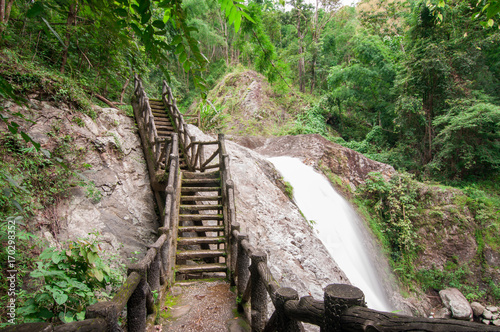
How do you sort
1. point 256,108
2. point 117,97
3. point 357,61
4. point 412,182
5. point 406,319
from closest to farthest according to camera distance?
point 406,319 < point 117,97 < point 412,182 < point 357,61 < point 256,108

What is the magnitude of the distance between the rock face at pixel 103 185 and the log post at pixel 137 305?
2.84m

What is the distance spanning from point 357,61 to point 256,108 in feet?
25.5

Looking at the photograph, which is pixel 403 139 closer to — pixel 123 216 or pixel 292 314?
pixel 123 216

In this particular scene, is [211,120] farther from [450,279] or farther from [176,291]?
[450,279]

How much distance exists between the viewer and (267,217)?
793 cm

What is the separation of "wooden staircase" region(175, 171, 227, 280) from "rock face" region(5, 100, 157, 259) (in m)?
1.28

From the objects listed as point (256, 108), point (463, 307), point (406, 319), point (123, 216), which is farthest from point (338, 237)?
point (256, 108)

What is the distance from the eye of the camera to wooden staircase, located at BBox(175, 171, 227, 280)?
5109 millimetres

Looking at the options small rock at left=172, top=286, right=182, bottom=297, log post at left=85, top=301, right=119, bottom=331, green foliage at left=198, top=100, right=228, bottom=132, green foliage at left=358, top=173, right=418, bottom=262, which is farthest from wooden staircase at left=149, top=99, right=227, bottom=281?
green foliage at left=358, top=173, right=418, bottom=262

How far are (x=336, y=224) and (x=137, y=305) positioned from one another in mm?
9637

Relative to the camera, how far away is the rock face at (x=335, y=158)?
46.0ft

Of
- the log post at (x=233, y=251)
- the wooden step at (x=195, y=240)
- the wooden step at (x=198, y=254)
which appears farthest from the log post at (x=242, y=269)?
the wooden step at (x=195, y=240)

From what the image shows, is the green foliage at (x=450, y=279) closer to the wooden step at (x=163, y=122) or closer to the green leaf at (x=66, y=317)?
the wooden step at (x=163, y=122)

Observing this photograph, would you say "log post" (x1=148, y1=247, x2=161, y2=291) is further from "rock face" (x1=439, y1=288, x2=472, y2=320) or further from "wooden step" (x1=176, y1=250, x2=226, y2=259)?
"rock face" (x1=439, y1=288, x2=472, y2=320)
